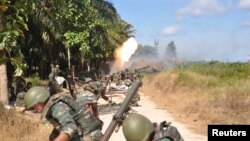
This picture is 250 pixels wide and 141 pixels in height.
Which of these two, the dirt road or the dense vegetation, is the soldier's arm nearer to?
the dirt road

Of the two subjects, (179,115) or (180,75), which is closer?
(179,115)

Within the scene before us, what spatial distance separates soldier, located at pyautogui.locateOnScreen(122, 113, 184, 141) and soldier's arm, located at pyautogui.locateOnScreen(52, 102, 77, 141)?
0.85m

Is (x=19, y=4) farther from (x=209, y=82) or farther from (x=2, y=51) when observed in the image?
(x=209, y=82)

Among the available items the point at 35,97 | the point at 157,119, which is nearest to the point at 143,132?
the point at 35,97

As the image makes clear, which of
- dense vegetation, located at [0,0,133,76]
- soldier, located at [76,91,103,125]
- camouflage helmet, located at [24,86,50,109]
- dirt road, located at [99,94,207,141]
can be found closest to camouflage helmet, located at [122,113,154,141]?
camouflage helmet, located at [24,86,50,109]

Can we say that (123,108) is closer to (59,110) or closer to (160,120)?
(59,110)

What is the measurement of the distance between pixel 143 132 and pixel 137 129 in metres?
0.07

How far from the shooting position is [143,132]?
434cm

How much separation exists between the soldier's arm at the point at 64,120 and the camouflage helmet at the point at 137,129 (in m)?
0.85

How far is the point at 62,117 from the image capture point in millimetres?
5168

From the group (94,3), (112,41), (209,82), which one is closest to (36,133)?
(209,82)

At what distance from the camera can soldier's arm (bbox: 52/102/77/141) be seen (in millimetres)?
5039

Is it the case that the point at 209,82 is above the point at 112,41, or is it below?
below

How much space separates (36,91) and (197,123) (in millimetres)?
10198
